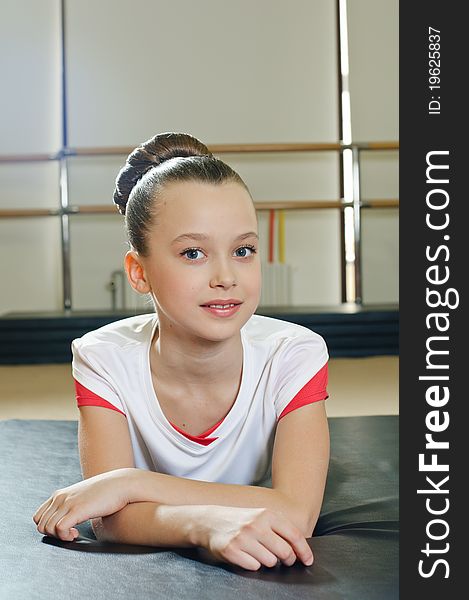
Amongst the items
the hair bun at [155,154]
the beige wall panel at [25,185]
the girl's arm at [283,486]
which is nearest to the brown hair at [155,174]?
the hair bun at [155,154]

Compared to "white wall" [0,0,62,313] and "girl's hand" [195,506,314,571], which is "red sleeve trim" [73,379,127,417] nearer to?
"girl's hand" [195,506,314,571]

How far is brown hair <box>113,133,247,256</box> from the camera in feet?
4.36

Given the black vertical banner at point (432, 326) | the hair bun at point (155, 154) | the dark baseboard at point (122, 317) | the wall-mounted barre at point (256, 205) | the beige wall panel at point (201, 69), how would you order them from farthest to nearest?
1. the beige wall panel at point (201, 69)
2. the wall-mounted barre at point (256, 205)
3. the dark baseboard at point (122, 317)
4. the hair bun at point (155, 154)
5. the black vertical banner at point (432, 326)

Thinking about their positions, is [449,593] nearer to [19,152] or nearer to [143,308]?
[143,308]

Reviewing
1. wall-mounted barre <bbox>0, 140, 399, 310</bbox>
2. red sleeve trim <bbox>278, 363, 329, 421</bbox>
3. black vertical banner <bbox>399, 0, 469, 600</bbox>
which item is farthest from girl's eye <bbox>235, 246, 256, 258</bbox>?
wall-mounted barre <bbox>0, 140, 399, 310</bbox>

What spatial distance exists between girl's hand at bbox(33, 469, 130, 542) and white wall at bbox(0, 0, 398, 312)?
12.9 feet

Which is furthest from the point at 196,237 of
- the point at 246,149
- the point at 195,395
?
the point at 246,149

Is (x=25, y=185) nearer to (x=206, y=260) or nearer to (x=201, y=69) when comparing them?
(x=201, y=69)

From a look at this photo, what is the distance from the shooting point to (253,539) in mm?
1068

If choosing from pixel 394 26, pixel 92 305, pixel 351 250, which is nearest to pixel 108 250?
pixel 92 305

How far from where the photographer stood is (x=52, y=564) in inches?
44.5

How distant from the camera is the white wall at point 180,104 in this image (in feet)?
16.8

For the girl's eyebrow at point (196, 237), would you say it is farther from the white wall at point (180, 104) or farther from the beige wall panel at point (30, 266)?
the beige wall panel at point (30, 266)

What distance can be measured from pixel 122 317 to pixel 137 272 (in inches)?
115
